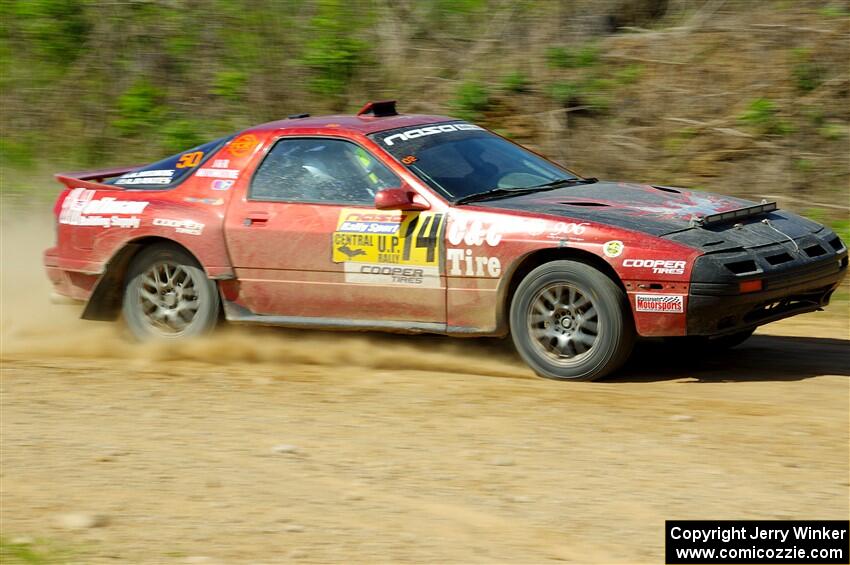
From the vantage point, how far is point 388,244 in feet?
23.2

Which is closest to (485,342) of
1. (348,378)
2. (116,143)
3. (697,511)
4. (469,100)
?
(348,378)

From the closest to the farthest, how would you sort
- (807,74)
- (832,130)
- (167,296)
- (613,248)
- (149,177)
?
(613,248), (167,296), (149,177), (832,130), (807,74)

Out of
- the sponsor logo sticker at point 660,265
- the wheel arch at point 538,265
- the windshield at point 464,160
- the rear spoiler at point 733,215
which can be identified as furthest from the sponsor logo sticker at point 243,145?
the rear spoiler at point 733,215

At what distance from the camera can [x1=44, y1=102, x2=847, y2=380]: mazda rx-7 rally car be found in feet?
21.0

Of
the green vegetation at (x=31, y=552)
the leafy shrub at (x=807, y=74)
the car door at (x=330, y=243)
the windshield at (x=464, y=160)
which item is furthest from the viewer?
the leafy shrub at (x=807, y=74)

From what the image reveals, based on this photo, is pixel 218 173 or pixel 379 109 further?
pixel 379 109

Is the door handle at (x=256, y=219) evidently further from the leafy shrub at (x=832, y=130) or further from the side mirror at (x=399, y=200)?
the leafy shrub at (x=832, y=130)

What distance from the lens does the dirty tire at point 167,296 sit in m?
7.81

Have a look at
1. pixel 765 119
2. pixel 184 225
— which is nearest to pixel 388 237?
pixel 184 225

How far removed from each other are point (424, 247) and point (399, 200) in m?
0.31

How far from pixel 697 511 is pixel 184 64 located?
1121cm

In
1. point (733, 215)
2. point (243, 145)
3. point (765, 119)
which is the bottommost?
point (733, 215)

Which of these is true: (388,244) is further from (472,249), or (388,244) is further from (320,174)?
(320,174)

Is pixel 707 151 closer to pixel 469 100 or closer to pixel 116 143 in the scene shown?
pixel 469 100
